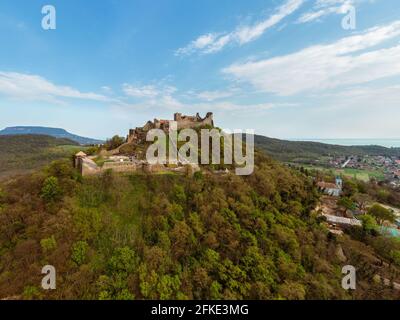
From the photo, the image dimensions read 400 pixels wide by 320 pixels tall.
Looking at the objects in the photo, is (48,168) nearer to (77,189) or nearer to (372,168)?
(77,189)

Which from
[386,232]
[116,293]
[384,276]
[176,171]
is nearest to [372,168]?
[386,232]

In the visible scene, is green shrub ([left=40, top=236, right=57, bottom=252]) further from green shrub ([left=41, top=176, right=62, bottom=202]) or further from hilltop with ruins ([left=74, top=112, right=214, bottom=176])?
hilltop with ruins ([left=74, top=112, right=214, bottom=176])

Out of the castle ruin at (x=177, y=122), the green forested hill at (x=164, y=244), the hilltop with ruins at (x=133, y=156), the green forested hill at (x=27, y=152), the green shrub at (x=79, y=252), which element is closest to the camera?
the green forested hill at (x=164, y=244)

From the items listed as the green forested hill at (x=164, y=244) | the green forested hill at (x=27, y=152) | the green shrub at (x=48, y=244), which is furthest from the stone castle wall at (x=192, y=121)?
the green forested hill at (x=27, y=152)

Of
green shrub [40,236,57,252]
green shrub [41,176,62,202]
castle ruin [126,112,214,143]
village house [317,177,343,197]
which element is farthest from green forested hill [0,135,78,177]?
village house [317,177,343,197]

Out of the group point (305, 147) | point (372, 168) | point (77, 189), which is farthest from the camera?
point (305, 147)

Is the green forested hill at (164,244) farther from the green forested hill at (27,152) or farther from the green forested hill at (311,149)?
the green forested hill at (311,149)

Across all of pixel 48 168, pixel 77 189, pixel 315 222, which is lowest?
pixel 315 222
